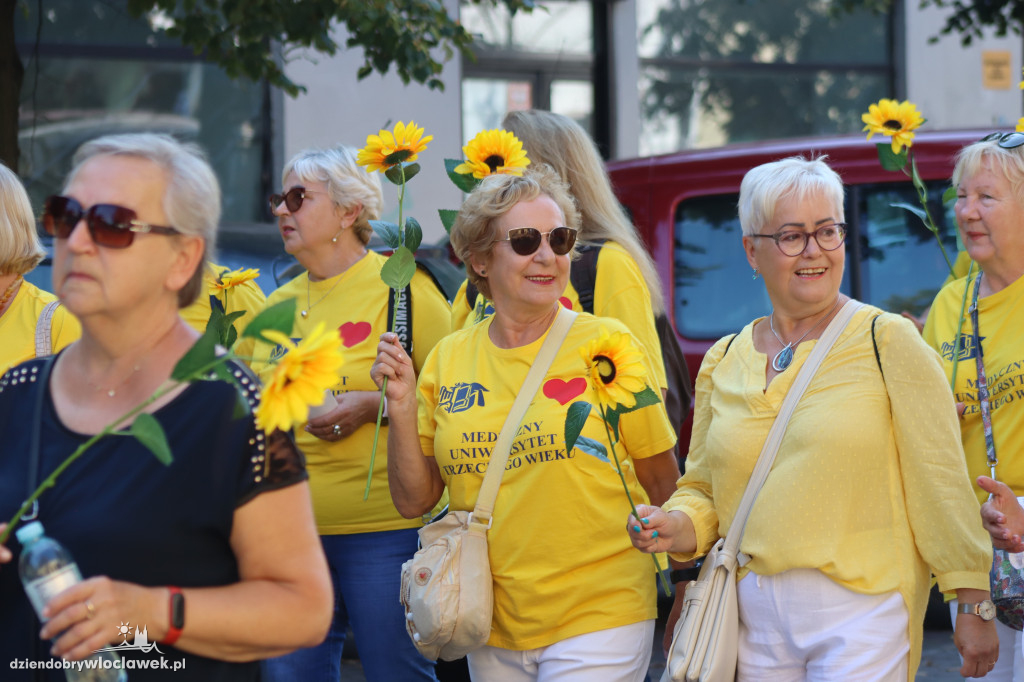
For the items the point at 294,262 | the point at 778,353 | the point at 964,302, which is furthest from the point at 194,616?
the point at 294,262

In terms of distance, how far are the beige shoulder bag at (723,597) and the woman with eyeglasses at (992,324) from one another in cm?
71

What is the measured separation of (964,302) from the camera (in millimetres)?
3455

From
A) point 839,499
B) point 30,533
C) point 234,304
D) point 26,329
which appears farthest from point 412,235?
point 30,533

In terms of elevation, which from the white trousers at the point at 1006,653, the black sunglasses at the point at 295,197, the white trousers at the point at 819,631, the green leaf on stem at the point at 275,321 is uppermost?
the black sunglasses at the point at 295,197

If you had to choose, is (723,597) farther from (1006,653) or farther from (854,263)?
(854,263)

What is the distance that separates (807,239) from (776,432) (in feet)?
1.58

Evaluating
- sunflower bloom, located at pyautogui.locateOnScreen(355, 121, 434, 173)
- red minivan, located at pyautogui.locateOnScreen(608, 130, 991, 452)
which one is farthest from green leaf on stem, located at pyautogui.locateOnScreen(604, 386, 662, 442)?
red minivan, located at pyautogui.locateOnScreen(608, 130, 991, 452)

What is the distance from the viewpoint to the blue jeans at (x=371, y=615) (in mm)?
3475

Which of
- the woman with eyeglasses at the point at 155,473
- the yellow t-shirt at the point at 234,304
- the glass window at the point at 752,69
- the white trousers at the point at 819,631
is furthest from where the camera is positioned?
the glass window at the point at 752,69

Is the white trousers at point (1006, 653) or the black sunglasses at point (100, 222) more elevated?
the black sunglasses at point (100, 222)

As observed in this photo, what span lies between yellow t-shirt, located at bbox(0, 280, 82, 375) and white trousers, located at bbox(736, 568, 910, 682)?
1.94 m

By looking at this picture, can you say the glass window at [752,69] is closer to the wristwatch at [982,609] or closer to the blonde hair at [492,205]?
the blonde hair at [492,205]

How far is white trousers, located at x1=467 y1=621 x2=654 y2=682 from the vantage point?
9.35ft

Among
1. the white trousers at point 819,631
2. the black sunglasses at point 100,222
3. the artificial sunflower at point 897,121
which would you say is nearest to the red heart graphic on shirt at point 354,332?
the white trousers at point 819,631
